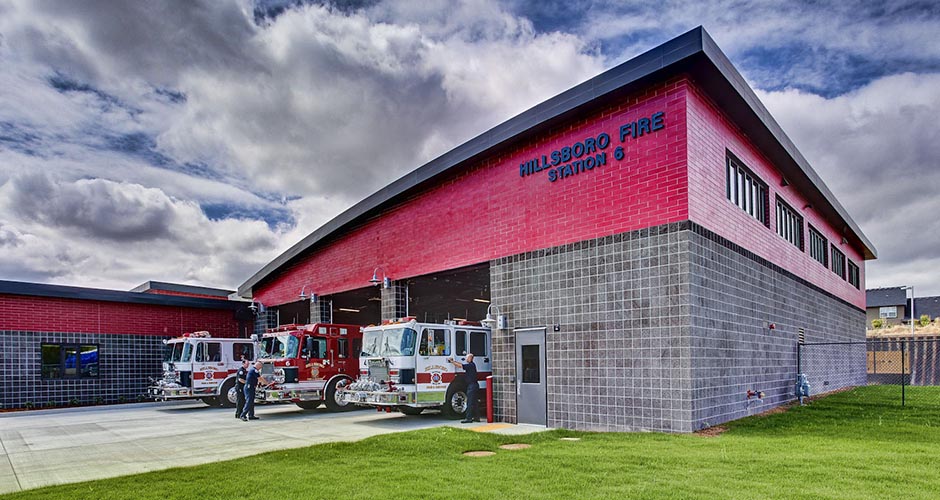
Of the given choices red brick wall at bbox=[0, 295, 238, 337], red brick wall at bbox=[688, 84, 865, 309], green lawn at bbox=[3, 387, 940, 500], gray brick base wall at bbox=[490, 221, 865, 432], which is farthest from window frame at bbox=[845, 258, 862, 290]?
red brick wall at bbox=[0, 295, 238, 337]

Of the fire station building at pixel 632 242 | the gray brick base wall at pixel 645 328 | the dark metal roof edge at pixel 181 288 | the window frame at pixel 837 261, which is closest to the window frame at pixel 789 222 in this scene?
the fire station building at pixel 632 242

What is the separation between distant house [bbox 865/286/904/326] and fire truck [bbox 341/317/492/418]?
51.6 m

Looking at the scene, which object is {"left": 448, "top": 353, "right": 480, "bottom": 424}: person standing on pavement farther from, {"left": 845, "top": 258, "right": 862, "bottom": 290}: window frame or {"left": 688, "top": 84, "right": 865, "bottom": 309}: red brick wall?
{"left": 845, "top": 258, "right": 862, "bottom": 290}: window frame

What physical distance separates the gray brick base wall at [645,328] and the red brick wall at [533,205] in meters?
0.48

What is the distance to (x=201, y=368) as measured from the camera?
831 inches

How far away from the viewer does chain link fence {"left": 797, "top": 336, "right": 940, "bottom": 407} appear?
60.0 ft

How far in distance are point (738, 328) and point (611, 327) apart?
3.03 meters

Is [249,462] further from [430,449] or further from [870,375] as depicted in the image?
[870,375]

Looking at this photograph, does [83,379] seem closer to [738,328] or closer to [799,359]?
[738,328]

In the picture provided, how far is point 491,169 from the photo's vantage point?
16.5m

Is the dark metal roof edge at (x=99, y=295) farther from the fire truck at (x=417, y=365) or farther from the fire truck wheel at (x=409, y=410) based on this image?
the fire truck wheel at (x=409, y=410)

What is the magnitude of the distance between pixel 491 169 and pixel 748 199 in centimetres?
645

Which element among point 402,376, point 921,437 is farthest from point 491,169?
point 921,437

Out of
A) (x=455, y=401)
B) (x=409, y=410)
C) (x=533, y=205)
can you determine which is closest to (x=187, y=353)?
(x=409, y=410)
